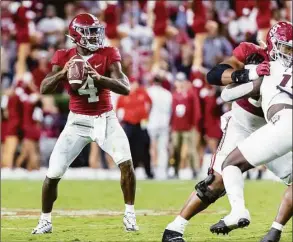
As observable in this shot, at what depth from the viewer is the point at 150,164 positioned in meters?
14.7

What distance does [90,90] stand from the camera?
764cm

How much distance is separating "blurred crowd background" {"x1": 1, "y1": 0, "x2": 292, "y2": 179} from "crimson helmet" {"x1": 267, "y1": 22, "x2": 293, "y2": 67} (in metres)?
8.06

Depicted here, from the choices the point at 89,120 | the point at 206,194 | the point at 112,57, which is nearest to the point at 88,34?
the point at 112,57

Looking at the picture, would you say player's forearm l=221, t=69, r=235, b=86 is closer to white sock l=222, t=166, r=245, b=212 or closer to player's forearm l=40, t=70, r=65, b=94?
white sock l=222, t=166, r=245, b=212

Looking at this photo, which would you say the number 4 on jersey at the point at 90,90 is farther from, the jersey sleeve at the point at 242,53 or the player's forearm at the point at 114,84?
the jersey sleeve at the point at 242,53

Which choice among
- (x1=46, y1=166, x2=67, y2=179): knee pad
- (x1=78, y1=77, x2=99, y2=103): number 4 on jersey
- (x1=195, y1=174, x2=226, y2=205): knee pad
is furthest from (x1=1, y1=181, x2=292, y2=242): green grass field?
(x1=78, y1=77, x2=99, y2=103): number 4 on jersey

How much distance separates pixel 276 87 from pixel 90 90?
1.95 metres

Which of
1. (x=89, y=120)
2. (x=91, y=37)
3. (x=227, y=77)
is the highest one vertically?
(x=91, y=37)

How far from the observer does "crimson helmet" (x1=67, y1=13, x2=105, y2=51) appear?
7562mm

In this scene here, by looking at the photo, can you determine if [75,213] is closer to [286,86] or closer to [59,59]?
[59,59]

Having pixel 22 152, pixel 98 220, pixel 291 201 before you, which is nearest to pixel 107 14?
pixel 22 152

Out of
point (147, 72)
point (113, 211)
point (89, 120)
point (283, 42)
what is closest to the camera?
point (283, 42)

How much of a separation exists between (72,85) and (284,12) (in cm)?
892

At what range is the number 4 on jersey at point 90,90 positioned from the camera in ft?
24.7
